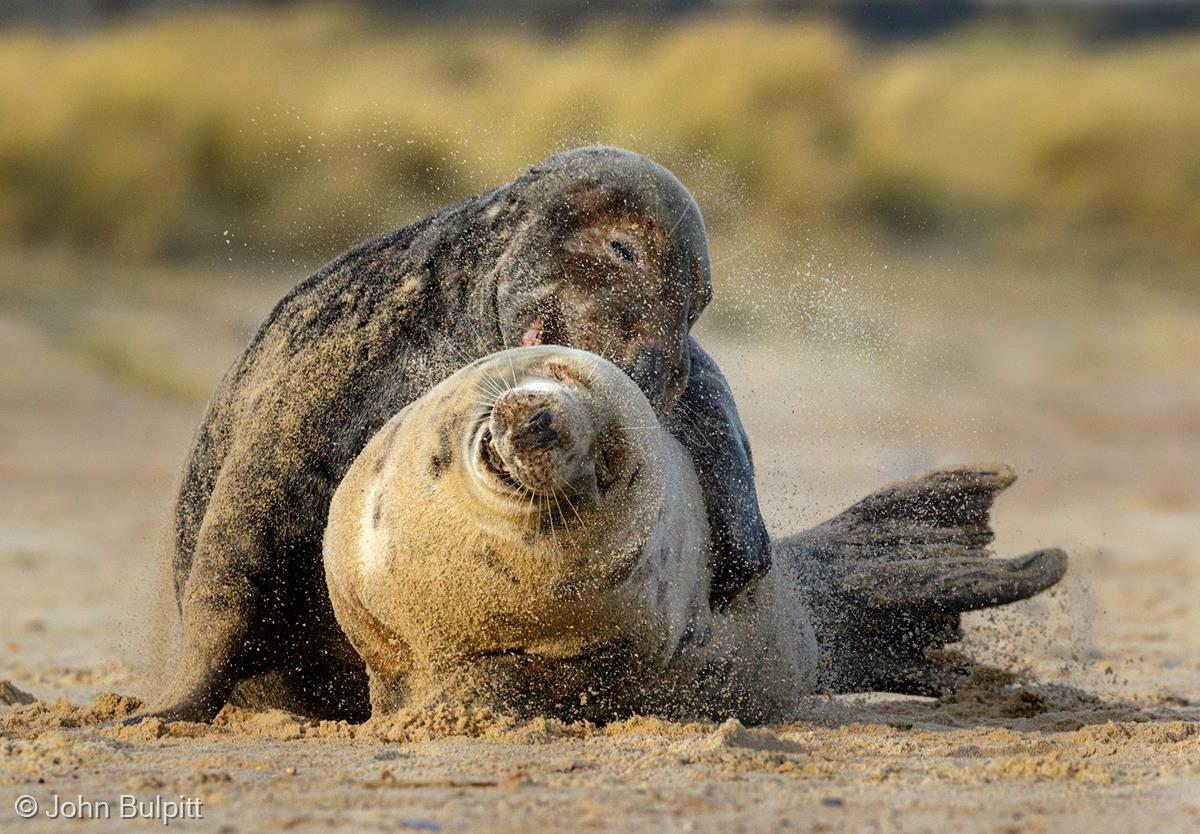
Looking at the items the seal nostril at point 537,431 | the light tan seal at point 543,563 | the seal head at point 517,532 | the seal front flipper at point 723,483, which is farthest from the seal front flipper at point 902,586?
the seal nostril at point 537,431

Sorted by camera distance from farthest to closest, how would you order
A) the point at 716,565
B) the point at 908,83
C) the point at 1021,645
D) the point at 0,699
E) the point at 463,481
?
1. the point at 908,83
2. the point at 1021,645
3. the point at 0,699
4. the point at 716,565
5. the point at 463,481

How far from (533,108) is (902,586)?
1198cm

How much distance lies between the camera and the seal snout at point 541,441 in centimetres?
418

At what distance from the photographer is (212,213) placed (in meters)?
20.9

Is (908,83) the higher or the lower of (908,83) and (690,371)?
the higher

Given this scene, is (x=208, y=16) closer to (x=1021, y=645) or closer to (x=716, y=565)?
(x=1021, y=645)

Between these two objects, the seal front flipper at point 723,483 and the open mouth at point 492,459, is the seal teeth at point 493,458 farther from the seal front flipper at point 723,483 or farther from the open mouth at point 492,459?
the seal front flipper at point 723,483

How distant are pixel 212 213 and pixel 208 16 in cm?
213

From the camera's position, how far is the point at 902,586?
20.8 ft

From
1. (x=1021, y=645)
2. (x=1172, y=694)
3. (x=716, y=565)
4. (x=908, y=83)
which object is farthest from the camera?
(x=908, y=83)

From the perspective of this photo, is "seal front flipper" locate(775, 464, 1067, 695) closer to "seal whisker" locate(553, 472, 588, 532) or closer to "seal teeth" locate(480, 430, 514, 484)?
"seal whisker" locate(553, 472, 588, 532)

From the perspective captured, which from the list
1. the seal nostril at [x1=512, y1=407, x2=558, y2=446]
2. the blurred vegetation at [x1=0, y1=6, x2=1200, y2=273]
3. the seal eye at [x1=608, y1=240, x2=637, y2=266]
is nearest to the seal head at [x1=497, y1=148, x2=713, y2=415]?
the seal eye at [x1=608, y1=240, x2=637, y2=266]

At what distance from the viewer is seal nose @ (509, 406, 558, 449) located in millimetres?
4168

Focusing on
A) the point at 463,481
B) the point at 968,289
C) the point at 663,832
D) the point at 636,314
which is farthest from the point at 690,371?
the point at 968,289
